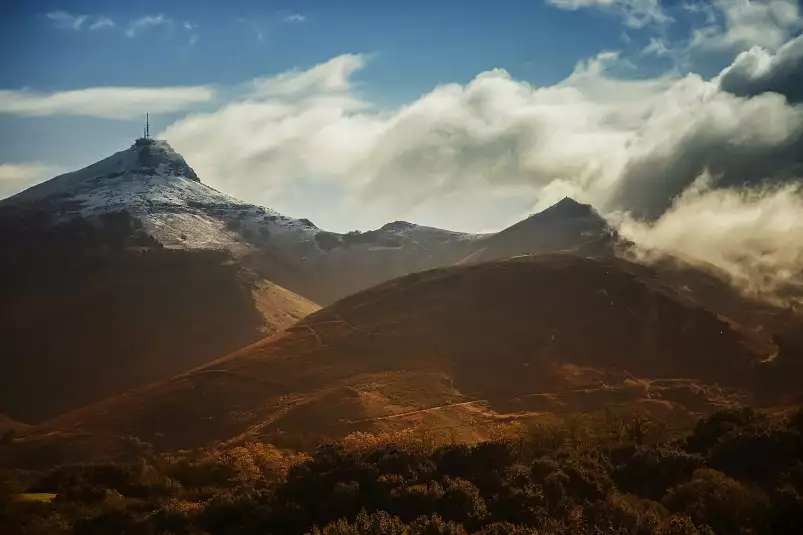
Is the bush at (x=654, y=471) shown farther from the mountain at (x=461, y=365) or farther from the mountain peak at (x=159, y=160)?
the mountain peak at (x=159, y=160)

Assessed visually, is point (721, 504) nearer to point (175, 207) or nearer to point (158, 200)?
point (175, 207)

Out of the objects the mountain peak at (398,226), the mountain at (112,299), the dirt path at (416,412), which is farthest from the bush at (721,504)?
the mountain peak at (398,226)

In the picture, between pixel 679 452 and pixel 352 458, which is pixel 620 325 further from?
pixel 352 458

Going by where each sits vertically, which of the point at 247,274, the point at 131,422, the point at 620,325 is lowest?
the point at 131,422

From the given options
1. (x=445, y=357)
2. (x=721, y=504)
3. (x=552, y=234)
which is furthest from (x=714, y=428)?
(x=552, y=234)

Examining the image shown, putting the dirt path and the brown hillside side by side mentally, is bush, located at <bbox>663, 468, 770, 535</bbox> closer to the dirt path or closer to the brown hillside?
the dirt path

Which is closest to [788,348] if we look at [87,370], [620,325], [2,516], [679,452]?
[620,325]
